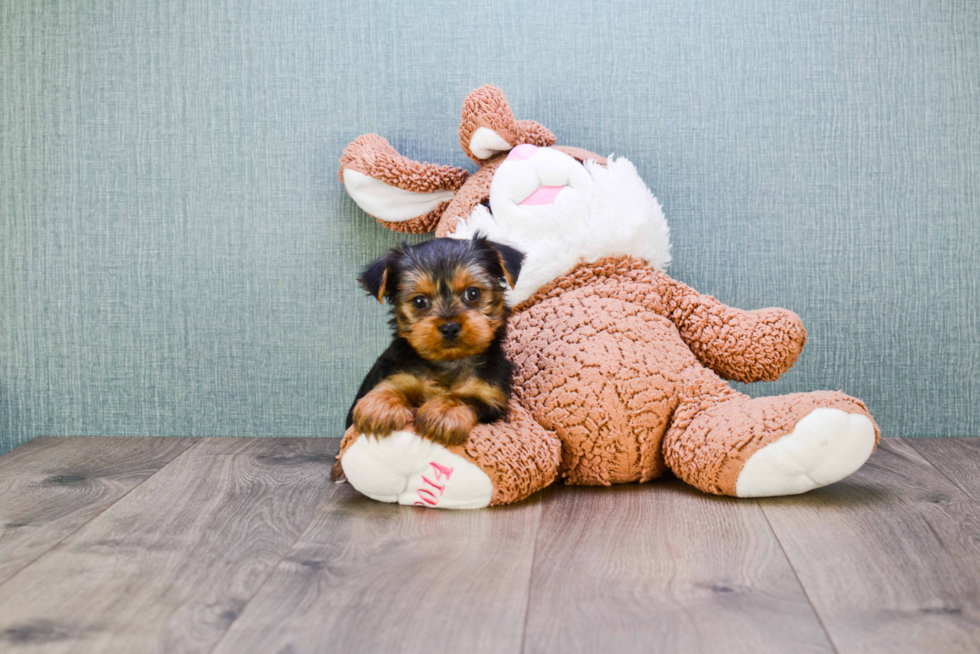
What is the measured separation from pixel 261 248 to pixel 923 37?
2159 millimetres

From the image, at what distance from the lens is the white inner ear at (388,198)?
231 cm

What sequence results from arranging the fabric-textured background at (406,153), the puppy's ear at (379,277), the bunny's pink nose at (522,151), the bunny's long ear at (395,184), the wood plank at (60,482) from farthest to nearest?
the fabric-textured background at (406,153) < the bunny's long ear at (395,184) < the bunny's pink nose at (522,151) < the puppy's ear at (379,277) < the wood plank at (60,482)

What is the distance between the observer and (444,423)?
1680 millimetres

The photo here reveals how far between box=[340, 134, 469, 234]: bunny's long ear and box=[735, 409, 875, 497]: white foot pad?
1.18 metres

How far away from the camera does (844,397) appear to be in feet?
5.80

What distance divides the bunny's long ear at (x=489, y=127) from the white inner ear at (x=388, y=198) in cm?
21

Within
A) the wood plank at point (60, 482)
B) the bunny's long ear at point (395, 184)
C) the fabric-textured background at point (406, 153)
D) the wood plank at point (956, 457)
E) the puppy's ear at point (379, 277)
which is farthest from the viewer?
the fabric-textured background at point (406, 153)

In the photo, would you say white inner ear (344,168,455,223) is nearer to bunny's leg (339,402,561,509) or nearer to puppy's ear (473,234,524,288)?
puppy's ear (473,234,524,288)

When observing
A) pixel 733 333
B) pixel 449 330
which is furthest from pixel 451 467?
pixel 733 333

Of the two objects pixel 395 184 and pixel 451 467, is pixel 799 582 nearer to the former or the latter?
pixel 451 467

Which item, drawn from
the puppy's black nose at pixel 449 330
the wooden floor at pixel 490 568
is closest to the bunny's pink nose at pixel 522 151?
the puppy's black nose at pixel 449 330

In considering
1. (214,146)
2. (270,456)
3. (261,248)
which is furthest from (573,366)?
(214,146)

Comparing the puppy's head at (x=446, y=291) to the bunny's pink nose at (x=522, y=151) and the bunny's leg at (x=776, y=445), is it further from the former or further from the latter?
the bunny's leg at (x=776, y=445)

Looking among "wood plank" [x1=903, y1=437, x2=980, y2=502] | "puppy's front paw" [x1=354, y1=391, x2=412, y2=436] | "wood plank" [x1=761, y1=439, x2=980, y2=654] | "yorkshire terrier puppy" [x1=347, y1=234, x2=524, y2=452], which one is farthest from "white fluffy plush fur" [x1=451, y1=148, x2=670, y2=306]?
"wood plank" [x1=903, y1=437, x2=980, y2=502]
